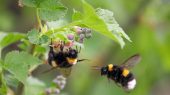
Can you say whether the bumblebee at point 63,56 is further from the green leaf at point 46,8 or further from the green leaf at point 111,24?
the green leaf at point 111,24

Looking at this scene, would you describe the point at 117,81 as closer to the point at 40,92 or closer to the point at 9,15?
the point at 40,92

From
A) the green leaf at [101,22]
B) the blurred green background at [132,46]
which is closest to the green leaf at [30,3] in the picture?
the green leaf at [101,22]

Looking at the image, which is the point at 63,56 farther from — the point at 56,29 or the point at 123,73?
the point at 123,73

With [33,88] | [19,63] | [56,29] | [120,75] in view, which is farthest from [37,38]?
[120,75]

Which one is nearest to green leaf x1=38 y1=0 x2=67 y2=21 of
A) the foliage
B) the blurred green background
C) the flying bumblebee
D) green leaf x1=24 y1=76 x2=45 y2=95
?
the foliage

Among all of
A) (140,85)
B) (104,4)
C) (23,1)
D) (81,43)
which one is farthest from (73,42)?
(140,85)
